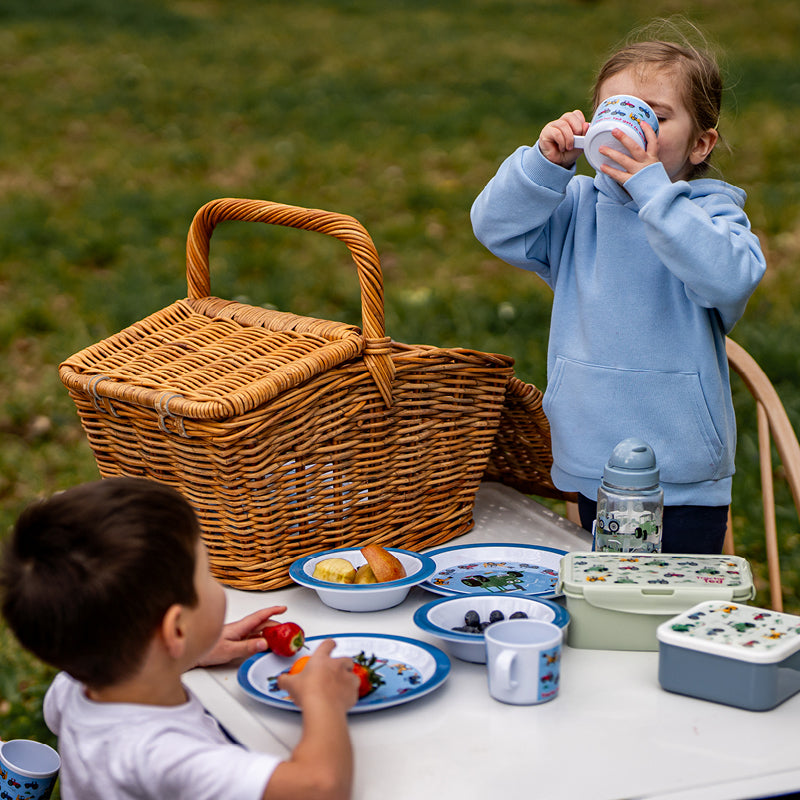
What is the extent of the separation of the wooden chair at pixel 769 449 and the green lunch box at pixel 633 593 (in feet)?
1.49

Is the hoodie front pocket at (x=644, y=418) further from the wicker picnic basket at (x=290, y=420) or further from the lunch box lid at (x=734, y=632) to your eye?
the lunch box lid at (x=734, y=632)

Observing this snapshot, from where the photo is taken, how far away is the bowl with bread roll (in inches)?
56.3

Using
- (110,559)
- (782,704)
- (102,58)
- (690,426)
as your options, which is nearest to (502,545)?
(690,426)

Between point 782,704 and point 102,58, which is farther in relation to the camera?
point 102,58

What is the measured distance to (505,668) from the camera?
3.85ft

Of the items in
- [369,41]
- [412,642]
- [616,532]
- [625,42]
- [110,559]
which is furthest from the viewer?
[369,41]

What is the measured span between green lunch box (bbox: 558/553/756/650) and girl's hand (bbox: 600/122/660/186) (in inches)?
20.4

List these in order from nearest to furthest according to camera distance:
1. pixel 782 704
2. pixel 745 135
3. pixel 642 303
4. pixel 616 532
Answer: pixel 782 704, pixel 616 532, pixel 642 303, pixel 745 135

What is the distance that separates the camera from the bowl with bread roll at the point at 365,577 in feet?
4.69

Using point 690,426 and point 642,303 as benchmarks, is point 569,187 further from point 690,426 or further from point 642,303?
point 690,426

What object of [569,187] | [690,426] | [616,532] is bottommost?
[616,532]

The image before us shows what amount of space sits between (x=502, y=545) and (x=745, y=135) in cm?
504

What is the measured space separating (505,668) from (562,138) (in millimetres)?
767

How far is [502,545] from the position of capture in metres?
1.64
